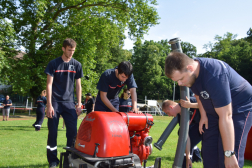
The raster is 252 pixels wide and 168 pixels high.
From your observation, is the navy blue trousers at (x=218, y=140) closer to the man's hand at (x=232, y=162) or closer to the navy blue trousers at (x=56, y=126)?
the man's hand at (x=232, y=162)

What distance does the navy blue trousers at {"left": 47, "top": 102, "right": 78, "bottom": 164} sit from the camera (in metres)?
3.85

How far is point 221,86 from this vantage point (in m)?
1.96

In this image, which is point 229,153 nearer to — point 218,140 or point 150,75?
point 218,140

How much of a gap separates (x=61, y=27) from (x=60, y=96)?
621 inches

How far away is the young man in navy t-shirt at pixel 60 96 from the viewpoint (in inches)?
152

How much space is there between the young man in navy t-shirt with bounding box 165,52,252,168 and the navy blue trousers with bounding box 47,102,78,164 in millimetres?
2444

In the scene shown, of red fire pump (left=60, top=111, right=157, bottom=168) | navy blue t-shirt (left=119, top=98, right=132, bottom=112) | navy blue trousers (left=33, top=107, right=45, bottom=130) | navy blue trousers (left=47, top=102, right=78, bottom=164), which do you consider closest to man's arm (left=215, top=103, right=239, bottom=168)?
red fire pump (left=60, top=111, right=157, bottom=168)

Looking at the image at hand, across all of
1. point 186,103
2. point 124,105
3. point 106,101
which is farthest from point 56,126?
point 124,105

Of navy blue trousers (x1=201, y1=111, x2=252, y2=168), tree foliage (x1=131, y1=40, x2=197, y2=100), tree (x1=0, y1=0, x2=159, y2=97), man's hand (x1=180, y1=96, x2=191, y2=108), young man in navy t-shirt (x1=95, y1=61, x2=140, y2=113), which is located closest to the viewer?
navy blue trousers (x1=201, y1=111, x2=252, y2=168)

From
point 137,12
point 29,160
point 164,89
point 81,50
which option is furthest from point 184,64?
point 164,89

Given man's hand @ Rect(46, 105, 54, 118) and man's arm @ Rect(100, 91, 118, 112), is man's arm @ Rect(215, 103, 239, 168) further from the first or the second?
man's hand @ Rect(46, 105, 54, 118)

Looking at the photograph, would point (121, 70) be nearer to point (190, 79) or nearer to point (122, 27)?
point (190, 79)

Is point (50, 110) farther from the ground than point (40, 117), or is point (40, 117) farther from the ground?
point (50, 110)

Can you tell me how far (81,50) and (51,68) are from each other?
1519 cm
